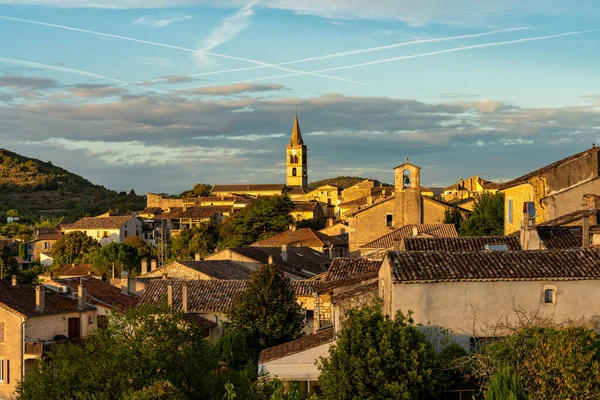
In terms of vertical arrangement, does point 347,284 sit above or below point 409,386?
above

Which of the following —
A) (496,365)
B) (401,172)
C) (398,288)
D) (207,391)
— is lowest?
(207,391)

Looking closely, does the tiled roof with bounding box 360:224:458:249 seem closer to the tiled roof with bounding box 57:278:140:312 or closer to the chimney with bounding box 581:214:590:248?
the tiled roof with bounding box 57:278:140:312

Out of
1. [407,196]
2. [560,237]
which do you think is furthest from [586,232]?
[407,196]

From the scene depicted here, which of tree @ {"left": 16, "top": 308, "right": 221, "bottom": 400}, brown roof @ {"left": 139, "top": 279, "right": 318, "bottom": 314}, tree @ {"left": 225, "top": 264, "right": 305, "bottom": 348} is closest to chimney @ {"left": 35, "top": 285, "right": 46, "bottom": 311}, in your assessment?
brown roof @ {"left": 139, "top": 279, "right": 318, "bottom": 314}

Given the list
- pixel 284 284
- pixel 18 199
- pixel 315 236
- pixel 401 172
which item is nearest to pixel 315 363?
pixel 284 284

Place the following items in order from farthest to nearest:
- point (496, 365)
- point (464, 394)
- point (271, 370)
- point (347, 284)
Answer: point (347, 284) → point (271, 370) → point (464, 394) → point (496, 365)

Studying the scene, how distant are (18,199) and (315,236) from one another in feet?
337

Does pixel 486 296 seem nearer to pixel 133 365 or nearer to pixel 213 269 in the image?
pixel 133 365

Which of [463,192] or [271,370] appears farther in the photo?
[463,192]

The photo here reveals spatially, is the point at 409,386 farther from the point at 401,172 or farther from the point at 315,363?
→ the point at 401,172

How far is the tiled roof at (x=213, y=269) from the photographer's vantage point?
44594 mm

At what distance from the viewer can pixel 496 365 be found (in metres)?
17.6

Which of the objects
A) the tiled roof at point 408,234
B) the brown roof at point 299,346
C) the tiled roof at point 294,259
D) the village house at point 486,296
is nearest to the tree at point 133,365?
the brown roof at point 299,346

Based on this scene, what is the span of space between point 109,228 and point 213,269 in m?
53.7
